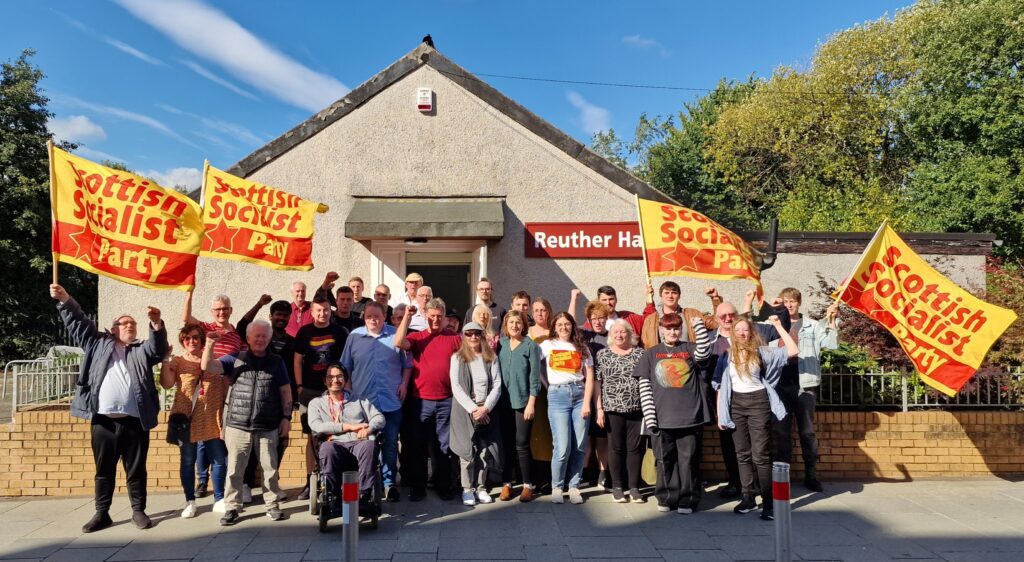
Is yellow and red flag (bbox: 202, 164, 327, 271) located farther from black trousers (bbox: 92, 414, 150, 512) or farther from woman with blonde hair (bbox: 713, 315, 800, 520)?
woman with blonde hair (bbox: 713, 315, 800, 520)

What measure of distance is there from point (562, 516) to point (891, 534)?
2866mm

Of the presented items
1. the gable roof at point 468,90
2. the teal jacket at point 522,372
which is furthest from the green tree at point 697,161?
Answer: the teal jacket at point 522,372

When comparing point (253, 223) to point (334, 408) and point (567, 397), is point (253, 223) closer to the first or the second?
point (334, 408)

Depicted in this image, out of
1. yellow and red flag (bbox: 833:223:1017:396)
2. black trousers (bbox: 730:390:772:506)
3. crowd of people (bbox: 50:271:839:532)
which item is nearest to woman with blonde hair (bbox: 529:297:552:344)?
crowd of people (bbox: 50:271:839:532)

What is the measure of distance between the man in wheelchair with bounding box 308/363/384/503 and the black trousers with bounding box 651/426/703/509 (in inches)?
104

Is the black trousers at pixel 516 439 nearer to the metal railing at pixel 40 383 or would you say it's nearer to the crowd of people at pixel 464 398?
the crowd of people at pixel 464 398

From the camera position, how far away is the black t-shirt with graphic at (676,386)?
6125 mm

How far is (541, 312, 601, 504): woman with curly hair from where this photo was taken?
6.42 meters

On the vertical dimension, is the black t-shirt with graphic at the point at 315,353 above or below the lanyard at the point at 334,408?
above

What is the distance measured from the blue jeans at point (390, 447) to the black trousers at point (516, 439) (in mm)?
1031

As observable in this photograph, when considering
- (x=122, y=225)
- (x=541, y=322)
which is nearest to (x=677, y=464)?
(x=541, y=322)

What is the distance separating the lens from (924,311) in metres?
6.53

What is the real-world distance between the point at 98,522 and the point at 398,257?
522 cm

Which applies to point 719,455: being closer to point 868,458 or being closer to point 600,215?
point 868,458
